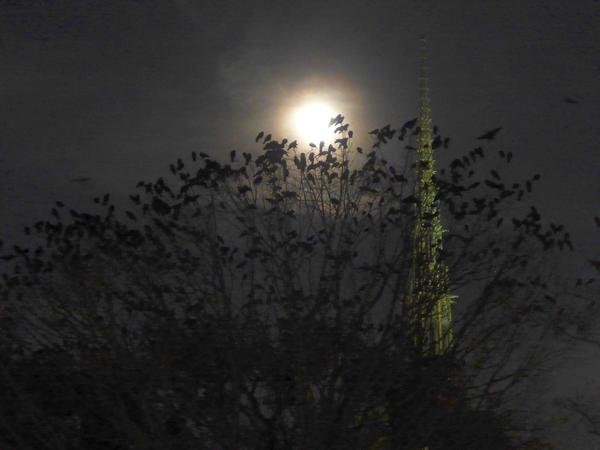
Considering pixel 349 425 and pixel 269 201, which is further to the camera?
pixel 269 201

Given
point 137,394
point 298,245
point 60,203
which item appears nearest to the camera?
point 137,394

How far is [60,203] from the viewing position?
33.8 ft

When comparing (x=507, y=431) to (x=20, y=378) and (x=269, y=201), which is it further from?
(x=20, y=378)

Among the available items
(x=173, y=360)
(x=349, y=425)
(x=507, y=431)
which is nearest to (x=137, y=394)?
(x=173, y=360)

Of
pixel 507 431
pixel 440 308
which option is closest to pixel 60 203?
pixel 440 308

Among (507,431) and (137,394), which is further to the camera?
(507,431)

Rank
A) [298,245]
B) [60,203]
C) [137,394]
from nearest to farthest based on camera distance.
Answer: [137,394] → [298,245] → [60,203]

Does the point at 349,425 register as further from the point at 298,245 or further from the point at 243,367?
the point at 298,245

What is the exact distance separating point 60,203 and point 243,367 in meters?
3.14

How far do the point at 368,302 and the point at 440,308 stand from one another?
1.01 m

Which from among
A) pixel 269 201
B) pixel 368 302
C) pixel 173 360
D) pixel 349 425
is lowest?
pixel 349 425

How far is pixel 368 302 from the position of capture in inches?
377

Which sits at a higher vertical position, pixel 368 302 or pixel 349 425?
pixel 368 302

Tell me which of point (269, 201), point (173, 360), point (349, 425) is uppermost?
point (269, 201)
